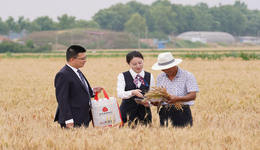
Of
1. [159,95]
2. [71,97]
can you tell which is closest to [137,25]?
[71,97]

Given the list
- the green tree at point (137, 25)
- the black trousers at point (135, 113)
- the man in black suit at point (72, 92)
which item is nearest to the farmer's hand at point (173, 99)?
the black trousers at point (135, 113)

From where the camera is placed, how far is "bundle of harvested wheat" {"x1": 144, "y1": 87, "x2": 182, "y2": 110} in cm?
550

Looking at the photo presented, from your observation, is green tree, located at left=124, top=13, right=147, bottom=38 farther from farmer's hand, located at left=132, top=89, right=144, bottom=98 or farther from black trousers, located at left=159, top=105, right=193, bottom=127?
farmer's hand, located at left=132, top=89, right=144, bottom=98

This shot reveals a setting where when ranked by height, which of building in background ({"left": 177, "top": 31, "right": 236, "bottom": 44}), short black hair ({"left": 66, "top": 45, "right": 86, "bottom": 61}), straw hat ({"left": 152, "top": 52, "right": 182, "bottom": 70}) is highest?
short black hair ({"left": 66, "top": 45, "right": 86, "bottom": 61})

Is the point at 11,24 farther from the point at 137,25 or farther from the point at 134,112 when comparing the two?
the point at 134,112

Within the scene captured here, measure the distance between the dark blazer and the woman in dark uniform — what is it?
551mm

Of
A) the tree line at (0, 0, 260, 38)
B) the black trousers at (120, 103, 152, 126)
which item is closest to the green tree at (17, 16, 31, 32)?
the tree line at (0, 0, 260, 38)

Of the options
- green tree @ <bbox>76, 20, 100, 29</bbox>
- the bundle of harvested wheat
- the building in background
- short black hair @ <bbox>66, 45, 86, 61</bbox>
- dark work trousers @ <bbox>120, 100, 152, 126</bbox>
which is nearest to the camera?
the bundle of harvested wheat

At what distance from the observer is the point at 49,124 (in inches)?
271

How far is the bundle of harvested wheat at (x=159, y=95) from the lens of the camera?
550cm

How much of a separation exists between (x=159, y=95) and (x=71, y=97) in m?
1.18

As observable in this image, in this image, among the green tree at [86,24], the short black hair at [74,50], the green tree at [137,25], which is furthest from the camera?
the green tree at [86,24]

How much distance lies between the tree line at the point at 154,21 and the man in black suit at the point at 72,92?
4359 inches

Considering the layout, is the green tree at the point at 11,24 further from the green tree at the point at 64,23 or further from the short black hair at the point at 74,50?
the short black hair at the point at 74,50
